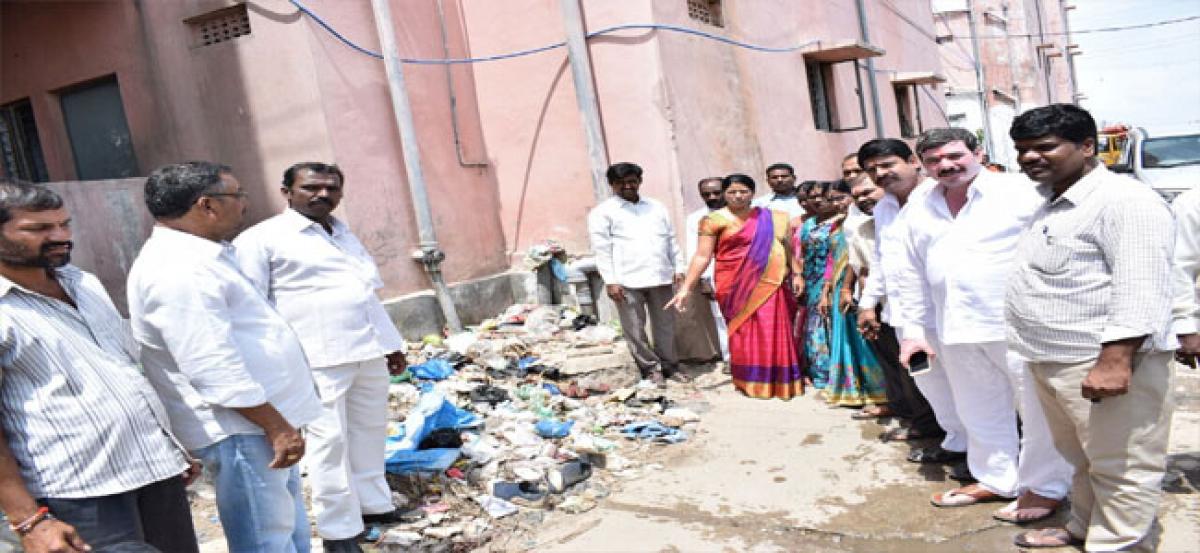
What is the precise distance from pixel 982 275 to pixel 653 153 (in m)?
4.13

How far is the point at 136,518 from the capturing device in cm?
203

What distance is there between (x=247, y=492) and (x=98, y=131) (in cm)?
670

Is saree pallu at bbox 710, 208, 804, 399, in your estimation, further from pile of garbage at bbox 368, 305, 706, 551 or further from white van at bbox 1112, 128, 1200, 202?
white van at bbox 1112, 128, 1200, 202

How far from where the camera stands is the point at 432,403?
4.24 metres

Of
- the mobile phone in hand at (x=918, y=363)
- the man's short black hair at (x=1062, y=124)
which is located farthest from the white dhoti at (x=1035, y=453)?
the man's short black hair at (x=1062, y=124)

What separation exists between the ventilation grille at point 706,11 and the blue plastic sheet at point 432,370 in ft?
14.0

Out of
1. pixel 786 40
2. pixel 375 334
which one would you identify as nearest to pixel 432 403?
pixel 375 334

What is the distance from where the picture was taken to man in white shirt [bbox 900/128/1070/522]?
2.96m

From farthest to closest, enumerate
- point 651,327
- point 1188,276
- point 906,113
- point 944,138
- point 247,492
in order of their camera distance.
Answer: point 906,113 → point 651,327 → point 944,138 → point 1188,276 → point 247,492

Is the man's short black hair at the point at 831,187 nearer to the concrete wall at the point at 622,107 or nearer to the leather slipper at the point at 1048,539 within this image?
the concrete wall at the point at 622,107

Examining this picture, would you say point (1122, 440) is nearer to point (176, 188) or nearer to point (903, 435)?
point (903, 435)

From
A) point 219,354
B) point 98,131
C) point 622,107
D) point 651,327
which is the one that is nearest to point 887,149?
point 651,327

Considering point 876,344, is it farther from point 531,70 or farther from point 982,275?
point 531,70

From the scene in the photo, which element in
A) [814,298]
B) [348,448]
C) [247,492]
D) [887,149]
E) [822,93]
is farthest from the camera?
[822,93]
